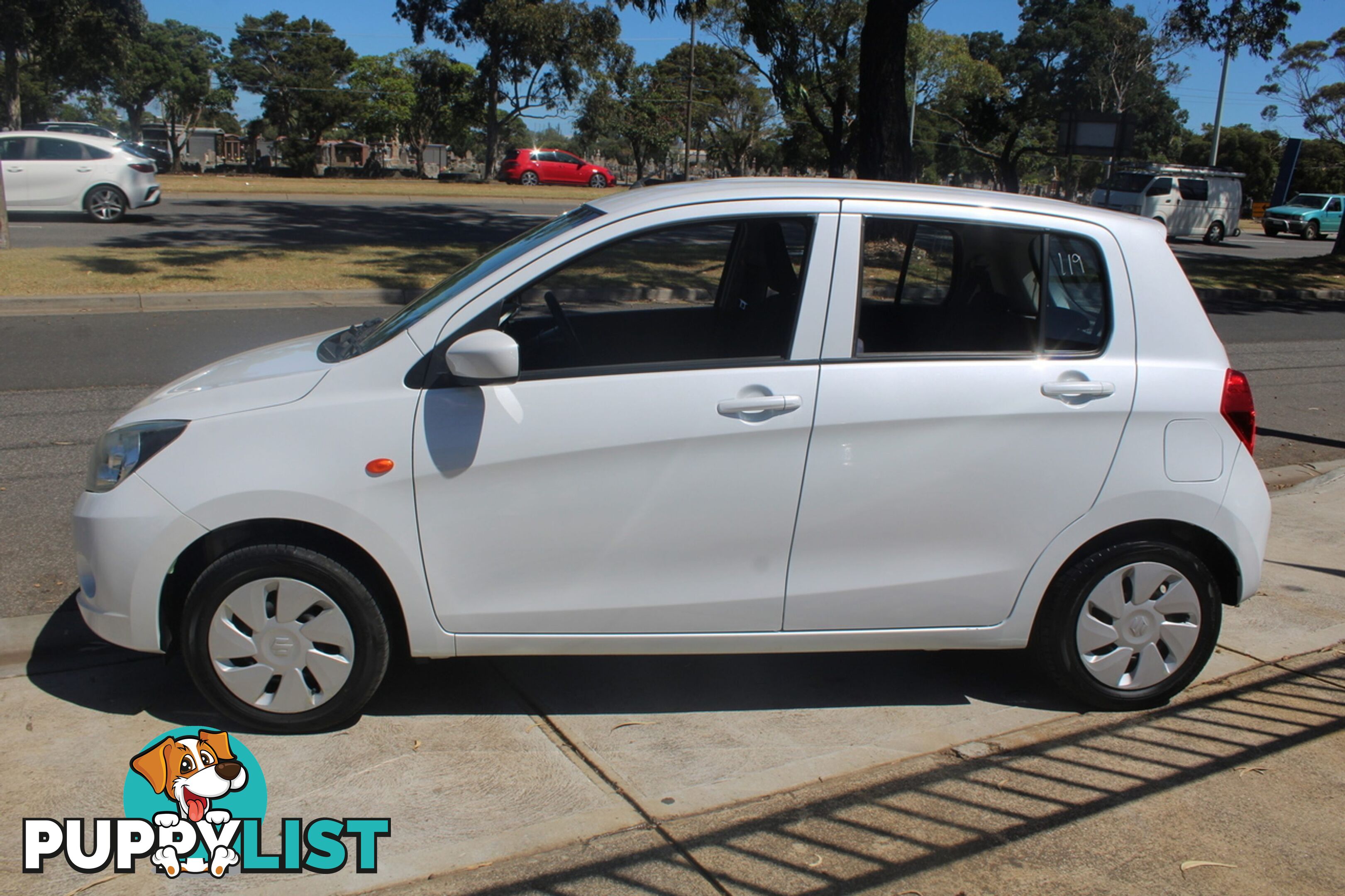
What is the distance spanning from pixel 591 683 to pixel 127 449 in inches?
71.0

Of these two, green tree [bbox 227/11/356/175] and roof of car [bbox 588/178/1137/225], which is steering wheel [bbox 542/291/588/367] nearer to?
roof of car [bbox 588/178/1137/225]

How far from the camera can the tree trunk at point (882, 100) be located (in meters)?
17.7

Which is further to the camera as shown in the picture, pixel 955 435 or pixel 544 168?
pixel 544 168

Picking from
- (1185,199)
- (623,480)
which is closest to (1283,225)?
(1185,199)

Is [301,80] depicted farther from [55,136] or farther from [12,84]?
[55,136]

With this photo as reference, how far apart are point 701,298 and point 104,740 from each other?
267 cm

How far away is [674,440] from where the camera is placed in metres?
3.45

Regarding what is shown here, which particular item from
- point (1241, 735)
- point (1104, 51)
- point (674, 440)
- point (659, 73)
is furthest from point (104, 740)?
point (1104, 51)

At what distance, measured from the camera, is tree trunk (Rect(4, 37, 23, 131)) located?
38.1 meters

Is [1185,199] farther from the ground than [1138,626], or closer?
farther from the ground

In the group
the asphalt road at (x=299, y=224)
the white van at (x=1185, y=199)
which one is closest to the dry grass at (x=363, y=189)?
the asphalt road at (x=299, y=224)

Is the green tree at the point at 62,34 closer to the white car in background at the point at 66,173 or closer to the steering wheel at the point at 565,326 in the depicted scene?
the white car in background at the point at 66,173

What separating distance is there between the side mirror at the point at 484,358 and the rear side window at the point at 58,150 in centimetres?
1874

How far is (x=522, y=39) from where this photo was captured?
156ft
